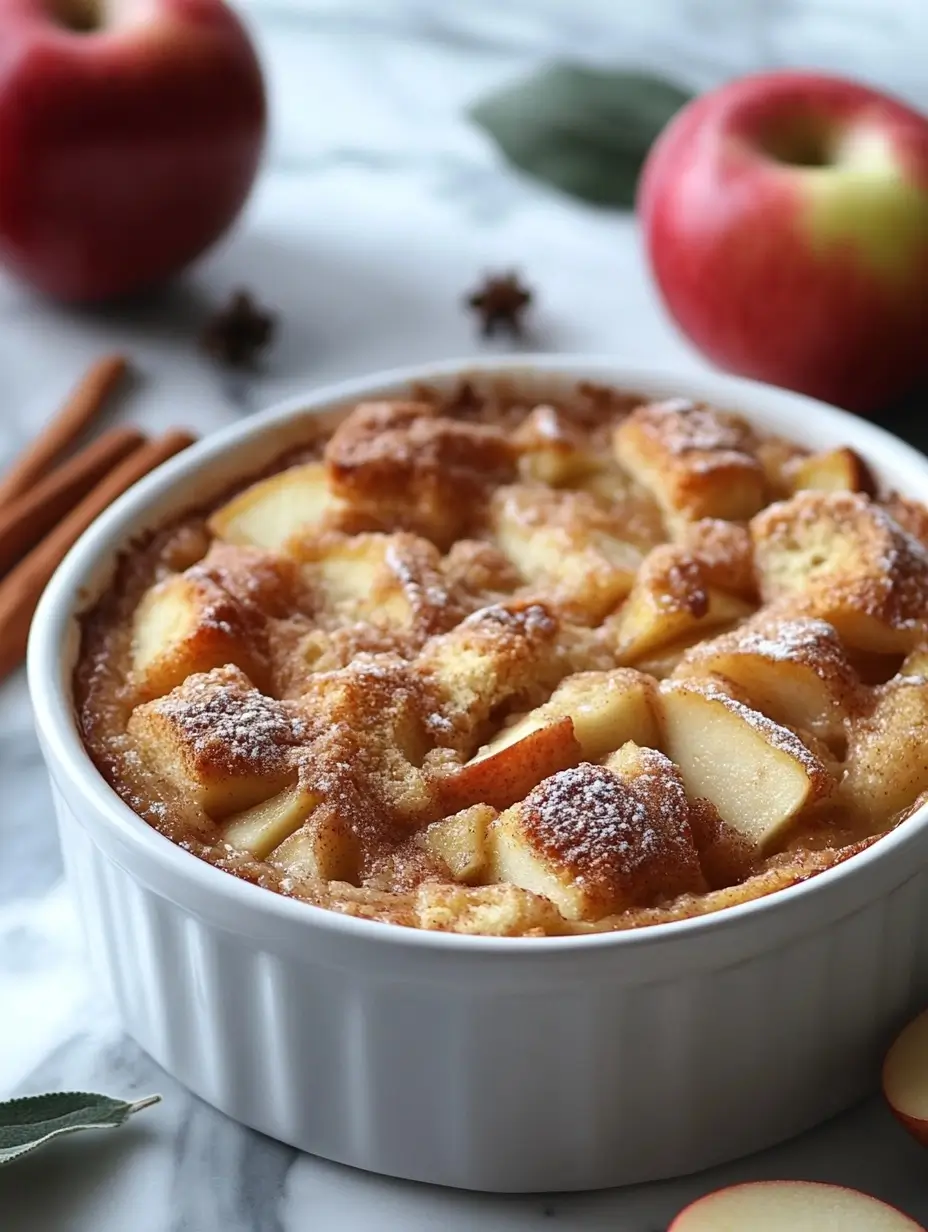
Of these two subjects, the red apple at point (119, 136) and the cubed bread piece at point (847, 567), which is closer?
the cubed bread piece at point (847, 567)

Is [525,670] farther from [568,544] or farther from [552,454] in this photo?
[552,454]

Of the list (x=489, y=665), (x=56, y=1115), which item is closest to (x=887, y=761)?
(x=489, y=665)

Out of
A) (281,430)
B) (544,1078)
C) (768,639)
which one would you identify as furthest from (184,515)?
(544,1078)

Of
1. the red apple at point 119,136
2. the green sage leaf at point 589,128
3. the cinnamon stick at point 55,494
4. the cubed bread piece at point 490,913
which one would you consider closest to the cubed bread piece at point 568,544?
the cubed bread piece at point 490,913

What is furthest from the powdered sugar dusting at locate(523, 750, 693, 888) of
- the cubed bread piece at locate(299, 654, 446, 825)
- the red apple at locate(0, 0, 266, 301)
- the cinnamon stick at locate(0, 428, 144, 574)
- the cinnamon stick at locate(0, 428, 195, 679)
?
the red apple at locate(0, 0, 266, 301)

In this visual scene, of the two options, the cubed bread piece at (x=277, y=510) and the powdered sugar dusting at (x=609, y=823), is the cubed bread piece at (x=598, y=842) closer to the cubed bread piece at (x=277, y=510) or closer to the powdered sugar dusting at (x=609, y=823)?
the powdered sugar dusting at (x=609, y=823)

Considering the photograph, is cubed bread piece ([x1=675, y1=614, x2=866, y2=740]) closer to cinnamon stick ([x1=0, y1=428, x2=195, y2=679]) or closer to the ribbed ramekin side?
the ribbed ramekin side

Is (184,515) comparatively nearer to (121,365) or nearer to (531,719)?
(531,719)
